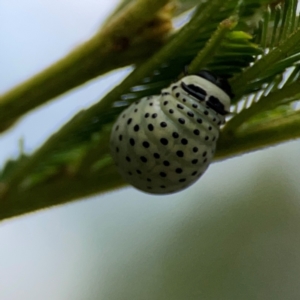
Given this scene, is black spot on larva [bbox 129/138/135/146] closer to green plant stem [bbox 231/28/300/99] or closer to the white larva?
the white larva

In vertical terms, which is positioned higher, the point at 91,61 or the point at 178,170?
the point at 91,61

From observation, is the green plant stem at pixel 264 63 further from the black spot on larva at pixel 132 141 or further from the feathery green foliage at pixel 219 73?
the black spot on larva at pixel 132 141

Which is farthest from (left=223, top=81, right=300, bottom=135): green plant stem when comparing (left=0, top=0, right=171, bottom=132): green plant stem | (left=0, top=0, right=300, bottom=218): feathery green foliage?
(left=0, top=0, right=171, bottom=132): green plant stem

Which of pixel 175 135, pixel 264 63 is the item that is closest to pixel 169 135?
pixel 175 135

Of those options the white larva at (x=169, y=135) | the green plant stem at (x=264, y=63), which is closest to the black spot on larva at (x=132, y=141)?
the white larva at (x=169, y=135)

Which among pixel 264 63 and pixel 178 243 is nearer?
pixel 264 63

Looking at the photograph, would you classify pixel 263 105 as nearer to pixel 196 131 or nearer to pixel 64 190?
pixel 196 131
